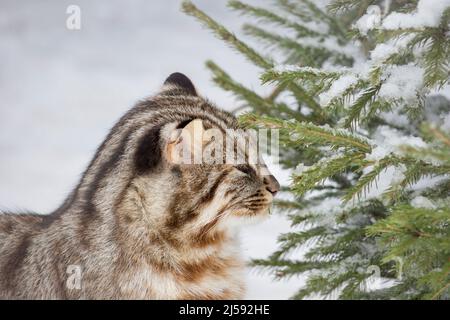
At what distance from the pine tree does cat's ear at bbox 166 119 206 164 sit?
35 centimetres

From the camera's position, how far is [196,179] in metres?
3.34

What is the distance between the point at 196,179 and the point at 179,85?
906mm

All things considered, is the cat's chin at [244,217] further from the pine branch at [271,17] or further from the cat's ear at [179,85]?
the pine branch at [271,17]

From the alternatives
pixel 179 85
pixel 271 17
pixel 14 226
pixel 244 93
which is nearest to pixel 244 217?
pixel 179 85

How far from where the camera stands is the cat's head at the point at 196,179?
3312 mm

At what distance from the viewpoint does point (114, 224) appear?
3350 mm

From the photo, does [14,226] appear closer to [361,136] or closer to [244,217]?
[244,217]


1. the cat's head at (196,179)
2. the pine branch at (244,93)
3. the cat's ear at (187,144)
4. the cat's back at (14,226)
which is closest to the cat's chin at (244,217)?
the cat's head at (196,179)

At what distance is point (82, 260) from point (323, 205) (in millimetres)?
2047

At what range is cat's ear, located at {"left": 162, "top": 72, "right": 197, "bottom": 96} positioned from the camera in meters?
3.98

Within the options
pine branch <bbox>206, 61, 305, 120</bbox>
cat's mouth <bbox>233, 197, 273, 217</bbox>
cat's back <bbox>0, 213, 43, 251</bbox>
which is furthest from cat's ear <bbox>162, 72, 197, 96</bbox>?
cat's back <bbox>0, 213, 43, 251</bbox>

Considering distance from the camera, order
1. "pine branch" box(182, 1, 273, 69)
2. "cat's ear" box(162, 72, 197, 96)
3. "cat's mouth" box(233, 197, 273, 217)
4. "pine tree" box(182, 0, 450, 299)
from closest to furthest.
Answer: "pine tree" box(182, 0, 450, 299), "cat's mouth" box(233, 197, 273, 217), "cat's ear" box(162, 72, 197, 96), "pine branch" box(182, 1, 273, 69)

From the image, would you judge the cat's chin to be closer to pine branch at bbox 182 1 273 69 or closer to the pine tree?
the pine tree

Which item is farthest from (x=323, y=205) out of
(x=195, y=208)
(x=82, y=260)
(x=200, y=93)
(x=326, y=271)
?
(x=82, y=260)
